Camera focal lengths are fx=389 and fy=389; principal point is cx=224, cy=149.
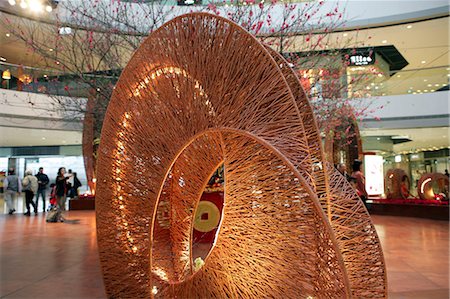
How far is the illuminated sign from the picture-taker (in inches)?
401

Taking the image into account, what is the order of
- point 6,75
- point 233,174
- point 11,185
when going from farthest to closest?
point 6,75, point 11,185, point 233,174

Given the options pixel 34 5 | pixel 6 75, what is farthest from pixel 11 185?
pixel 34 5

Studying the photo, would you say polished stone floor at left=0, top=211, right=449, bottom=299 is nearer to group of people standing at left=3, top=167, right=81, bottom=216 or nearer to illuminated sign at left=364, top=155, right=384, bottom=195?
group of people standing at left=3, top=167, right=81, bottom=216

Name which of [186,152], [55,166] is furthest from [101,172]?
[55,166]

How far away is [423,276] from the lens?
3664mm

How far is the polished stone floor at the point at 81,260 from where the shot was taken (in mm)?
3289

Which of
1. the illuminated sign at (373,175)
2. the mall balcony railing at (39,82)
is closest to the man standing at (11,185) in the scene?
the mall balcony railing at (39,82)

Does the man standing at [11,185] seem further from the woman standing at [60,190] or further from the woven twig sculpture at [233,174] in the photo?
the woven twig sculpture at [233,174]

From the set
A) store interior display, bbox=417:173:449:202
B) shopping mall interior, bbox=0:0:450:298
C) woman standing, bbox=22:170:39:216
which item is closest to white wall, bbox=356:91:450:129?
store interior display, bbox=417:173:449:202

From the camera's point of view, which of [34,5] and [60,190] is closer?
[34,5]

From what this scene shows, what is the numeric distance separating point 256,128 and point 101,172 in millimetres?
1560

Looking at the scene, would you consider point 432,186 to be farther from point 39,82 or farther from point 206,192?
point 39,82

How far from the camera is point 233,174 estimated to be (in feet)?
8.10

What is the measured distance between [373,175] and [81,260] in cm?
805
